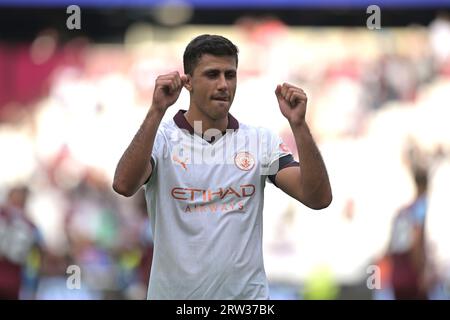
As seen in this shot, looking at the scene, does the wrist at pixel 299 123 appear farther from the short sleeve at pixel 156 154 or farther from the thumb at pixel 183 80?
the short sleeve at pixel 156 154

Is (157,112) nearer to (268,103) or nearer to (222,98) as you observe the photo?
(222,98)

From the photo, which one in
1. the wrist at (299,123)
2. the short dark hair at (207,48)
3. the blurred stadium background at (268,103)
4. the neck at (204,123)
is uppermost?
the blurred stadium background at (268,103)

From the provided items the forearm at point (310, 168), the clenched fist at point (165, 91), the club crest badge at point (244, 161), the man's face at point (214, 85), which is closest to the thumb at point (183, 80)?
the clenched fist at point (165, 91)

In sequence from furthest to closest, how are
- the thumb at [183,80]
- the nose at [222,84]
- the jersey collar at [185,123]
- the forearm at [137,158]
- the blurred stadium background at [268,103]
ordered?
the blurred stadium background at [268,103]
the jersey collar at [185,123]
the nose at [222,84]
the thumb at [183,80]
the forearm at [137,158]

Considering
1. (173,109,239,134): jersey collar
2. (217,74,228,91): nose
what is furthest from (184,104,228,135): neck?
(217,74,228,91): nose

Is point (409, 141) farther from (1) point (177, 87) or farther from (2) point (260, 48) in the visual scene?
(1) point (177, 87)

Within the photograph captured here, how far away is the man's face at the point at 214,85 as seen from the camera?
14.9 ft

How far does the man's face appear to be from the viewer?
14.9 feet

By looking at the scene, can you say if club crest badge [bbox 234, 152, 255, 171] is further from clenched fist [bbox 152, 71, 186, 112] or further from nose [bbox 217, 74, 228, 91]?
clenched fist [bbox 152, 71, 186, 112]

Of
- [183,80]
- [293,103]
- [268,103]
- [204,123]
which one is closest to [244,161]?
[204,123]

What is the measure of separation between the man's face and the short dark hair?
22 mm

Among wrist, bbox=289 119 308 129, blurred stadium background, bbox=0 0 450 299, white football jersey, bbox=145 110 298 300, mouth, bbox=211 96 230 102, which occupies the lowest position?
white football jersey, bbox=145 110 298 300

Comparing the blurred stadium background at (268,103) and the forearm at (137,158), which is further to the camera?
the blurred stadium background at (268,103)

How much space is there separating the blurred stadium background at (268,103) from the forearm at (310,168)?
8148mm
